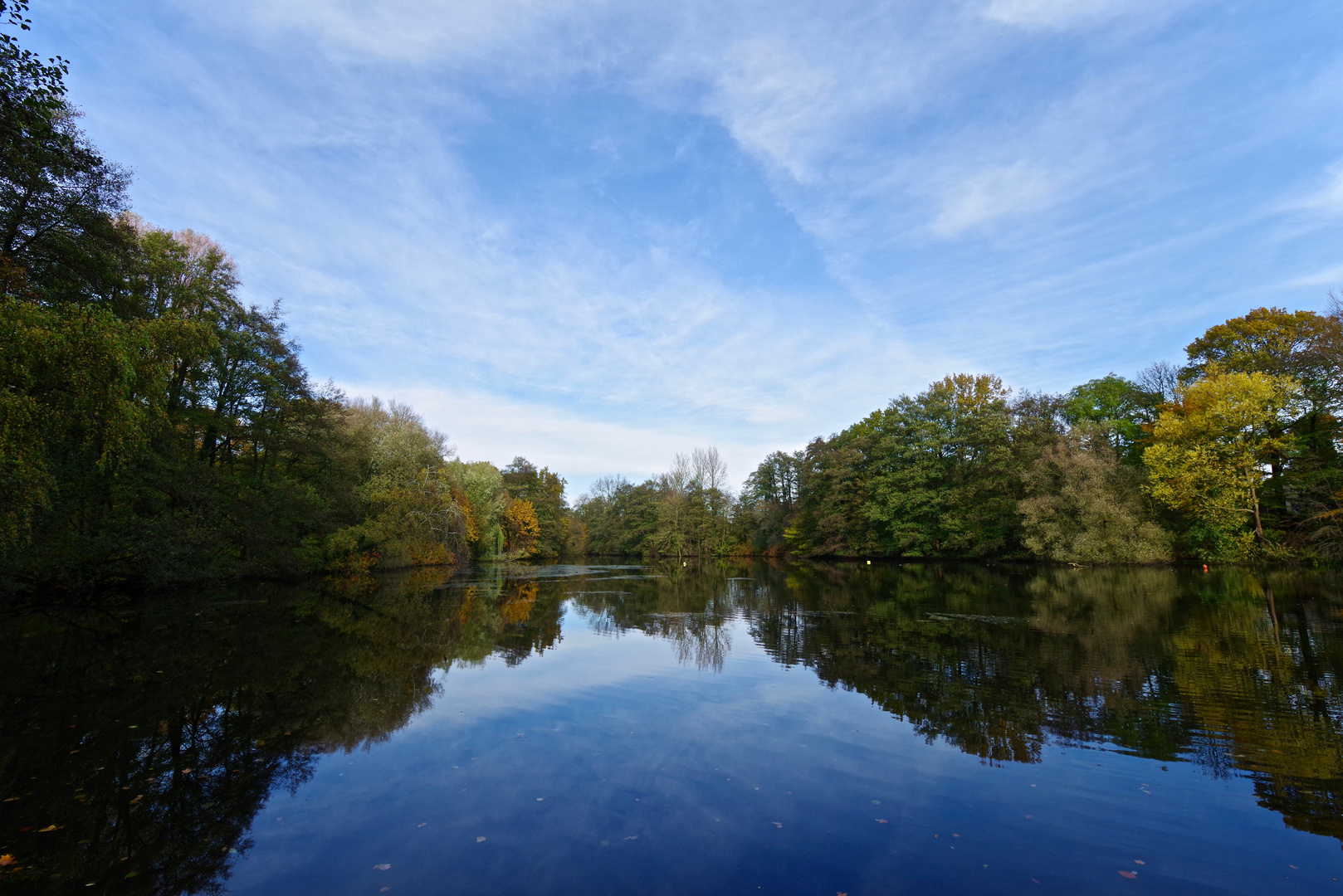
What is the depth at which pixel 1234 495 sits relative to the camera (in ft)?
86.0

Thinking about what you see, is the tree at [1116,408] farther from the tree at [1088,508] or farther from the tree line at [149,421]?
the tree line at [149,421]

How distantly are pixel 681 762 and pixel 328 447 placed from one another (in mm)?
27908

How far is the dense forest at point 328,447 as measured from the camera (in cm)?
1022

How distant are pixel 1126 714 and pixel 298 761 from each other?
9948 millimetres

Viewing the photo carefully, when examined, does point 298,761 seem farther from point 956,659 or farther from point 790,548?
point 790,548

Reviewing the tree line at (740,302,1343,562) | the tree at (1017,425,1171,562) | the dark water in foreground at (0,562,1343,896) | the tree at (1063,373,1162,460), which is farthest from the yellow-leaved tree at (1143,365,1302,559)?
the dark water in foreground at (0,562,1343,896)

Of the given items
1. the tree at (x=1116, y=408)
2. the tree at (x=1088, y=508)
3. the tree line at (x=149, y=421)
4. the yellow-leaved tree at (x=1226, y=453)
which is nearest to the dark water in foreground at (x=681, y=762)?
the tree line at (x=149, y=421)

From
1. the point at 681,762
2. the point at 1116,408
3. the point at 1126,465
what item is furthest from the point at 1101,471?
the point at 681,762

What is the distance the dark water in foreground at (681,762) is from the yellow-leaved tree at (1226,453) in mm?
17438

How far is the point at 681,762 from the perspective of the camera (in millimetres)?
6227

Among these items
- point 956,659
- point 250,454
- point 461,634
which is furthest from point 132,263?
point 956,659

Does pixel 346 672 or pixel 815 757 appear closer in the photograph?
pixel 815 757

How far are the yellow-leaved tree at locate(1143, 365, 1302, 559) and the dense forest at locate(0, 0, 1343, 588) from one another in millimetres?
106

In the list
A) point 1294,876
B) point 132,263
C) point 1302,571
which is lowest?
point 1294,876
